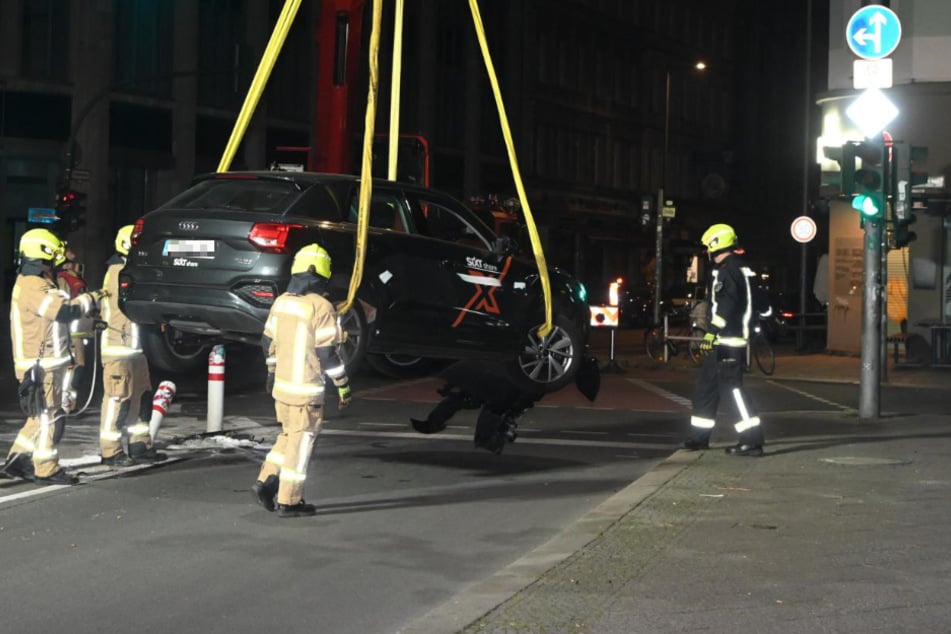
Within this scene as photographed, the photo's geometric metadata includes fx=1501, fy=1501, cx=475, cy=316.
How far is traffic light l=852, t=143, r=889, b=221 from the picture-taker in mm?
16719

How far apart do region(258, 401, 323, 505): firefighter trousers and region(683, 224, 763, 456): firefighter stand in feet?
14.9

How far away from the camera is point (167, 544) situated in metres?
8.88

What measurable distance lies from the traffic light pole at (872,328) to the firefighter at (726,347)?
3.81 metres

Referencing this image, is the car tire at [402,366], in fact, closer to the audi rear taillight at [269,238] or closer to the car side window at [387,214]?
the car side window at [387,214]

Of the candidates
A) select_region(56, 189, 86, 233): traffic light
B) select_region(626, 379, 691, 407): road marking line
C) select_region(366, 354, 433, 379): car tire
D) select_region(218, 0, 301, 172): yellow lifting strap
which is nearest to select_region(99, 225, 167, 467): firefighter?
select_region(218, 0, 301, 172): yellow lifting strap

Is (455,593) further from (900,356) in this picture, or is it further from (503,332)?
(900,356)

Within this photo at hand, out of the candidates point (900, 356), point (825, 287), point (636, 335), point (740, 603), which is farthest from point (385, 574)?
point (636, 335)

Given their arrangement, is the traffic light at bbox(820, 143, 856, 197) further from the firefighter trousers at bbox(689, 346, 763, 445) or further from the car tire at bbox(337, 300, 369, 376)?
the car tire at bbox(337, 300, 369, 376)

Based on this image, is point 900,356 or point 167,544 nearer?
point 167,544

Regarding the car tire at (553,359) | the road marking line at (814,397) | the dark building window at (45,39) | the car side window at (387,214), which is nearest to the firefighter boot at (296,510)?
the car side window at (387,214)

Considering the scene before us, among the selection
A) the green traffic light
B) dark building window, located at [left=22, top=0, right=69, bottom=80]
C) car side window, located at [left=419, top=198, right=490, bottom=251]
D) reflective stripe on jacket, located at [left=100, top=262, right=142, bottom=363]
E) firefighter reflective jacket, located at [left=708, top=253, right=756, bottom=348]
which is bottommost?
reflective stripe on jacket, located at [left=100, top=262, right=142, bottom=363]

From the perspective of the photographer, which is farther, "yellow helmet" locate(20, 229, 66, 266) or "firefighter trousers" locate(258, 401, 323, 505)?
"yellow helmet" locate(20, 229, 66, 266)

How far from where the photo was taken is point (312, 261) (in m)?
9.41

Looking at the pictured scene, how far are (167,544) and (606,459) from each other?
5.35 meters
